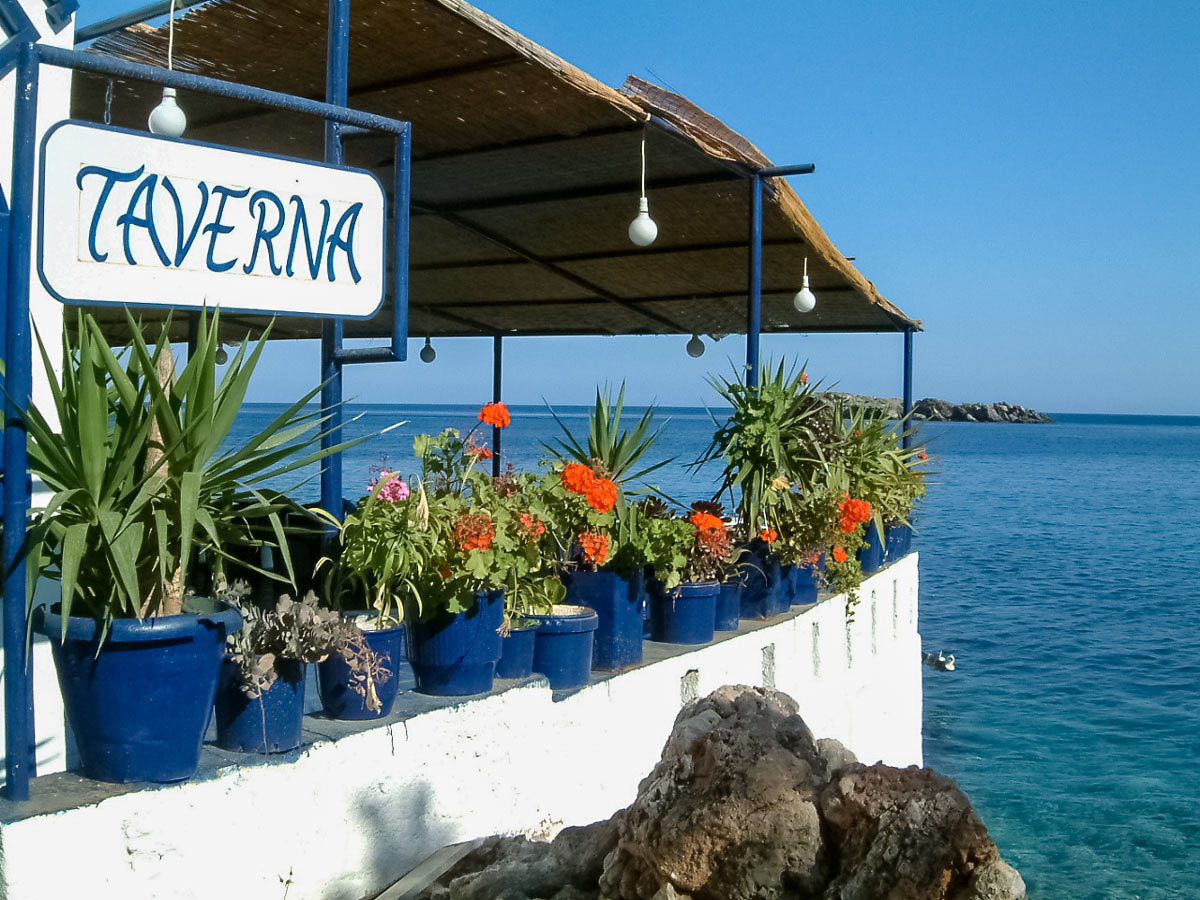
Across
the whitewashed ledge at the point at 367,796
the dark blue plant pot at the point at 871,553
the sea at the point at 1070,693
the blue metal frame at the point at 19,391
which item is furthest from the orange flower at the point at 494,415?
the dark blue plant pot at the point at 871,553

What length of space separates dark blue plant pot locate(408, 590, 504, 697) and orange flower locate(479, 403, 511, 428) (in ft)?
2.31

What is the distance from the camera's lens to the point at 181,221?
2273mm

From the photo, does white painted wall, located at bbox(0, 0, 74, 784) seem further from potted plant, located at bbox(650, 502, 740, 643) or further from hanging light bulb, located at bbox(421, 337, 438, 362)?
hanging light bulb, located at bbox(421, 337, 438, 362)

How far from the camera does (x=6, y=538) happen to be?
208cm

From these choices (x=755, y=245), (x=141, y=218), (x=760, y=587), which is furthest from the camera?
(x=755, y=245)

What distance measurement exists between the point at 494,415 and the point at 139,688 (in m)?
1.69

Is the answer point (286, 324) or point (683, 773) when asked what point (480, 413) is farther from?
point (286, 324)

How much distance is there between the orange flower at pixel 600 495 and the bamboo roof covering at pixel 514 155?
155cm

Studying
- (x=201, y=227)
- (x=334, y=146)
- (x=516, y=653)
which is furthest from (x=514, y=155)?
(x=201, y=227)

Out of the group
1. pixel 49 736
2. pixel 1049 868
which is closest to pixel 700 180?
pixel 49 736

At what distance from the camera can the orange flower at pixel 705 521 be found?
430 centimetres

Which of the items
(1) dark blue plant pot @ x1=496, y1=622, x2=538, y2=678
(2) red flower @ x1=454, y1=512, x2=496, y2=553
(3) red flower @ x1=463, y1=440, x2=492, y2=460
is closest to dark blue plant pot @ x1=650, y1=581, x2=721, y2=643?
(1) dark blue plant pot @ x1=496, y1=622, x2=538, y2=678

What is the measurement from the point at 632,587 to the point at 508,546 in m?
0.86

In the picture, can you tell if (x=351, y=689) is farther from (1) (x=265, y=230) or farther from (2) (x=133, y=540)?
(1) (x=265, y=230)
